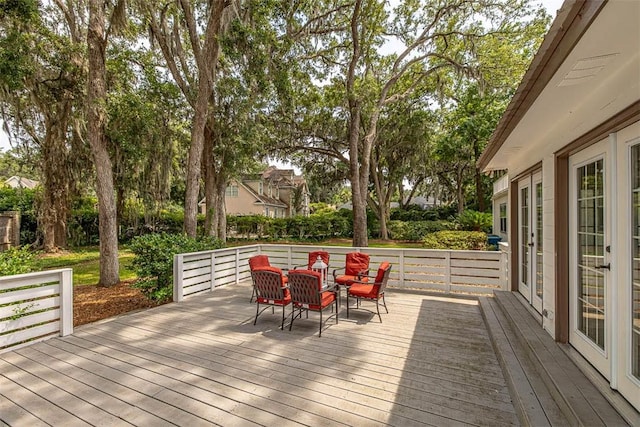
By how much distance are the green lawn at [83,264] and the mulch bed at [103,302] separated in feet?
2.47

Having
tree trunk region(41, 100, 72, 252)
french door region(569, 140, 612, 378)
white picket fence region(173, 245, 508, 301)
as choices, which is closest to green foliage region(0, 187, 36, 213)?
tree trunk region(41, 100, 72, 252)

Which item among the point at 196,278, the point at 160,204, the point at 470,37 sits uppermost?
the point at 470,37

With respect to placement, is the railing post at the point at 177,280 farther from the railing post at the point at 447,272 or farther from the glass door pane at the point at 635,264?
the glass door pane at the point at 635,264

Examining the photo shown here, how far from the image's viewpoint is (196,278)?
234 inches

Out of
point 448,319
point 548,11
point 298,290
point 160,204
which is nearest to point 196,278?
point 298,290

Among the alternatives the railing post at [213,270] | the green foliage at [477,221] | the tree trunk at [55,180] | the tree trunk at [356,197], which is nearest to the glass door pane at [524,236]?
the railing post at [213,270]

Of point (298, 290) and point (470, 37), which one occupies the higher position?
point (470, 37)

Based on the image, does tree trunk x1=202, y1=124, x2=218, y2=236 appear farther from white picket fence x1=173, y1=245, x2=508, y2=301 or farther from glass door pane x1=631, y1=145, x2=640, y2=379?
glass door pane x1=631, y1=145, x2=640, y2=379

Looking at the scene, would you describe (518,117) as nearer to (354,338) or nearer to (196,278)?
(354,338)

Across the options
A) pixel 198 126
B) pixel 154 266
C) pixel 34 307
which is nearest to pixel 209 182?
pixel 198 126

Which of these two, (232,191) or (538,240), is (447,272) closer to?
(538,240)

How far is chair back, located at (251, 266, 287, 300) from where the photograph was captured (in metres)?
4.20

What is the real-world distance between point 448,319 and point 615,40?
3.93m

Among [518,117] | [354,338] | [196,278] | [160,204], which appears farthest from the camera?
[160,204]
